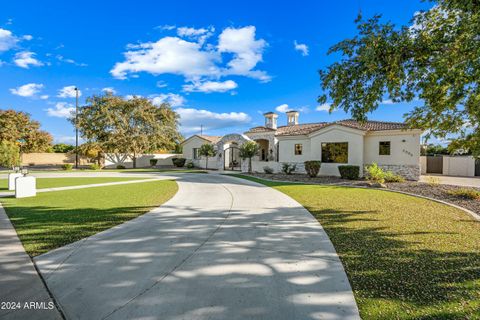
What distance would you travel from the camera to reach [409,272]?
3469 mm

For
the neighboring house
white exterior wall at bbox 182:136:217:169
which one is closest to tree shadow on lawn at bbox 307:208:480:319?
white exterior wall at bbox 182:136:217:169

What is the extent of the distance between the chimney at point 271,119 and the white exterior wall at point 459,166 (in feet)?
48.8

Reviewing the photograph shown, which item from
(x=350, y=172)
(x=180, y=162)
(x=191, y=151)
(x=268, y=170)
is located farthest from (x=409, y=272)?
(x=180, y=162)

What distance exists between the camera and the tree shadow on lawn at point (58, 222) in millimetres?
4602

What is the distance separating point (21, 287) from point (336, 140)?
18.8m

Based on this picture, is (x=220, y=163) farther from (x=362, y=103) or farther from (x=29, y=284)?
(x=29, y=284)

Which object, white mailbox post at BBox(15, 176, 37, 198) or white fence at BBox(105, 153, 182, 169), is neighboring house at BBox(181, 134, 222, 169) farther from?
white mailbox post at BBox(15, 176, 37, 198)

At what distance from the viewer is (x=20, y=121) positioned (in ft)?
105

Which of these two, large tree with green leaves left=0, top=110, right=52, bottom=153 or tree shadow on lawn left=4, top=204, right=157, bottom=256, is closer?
tree shadow on lawn left=4, top=204, right=157, bottom=256

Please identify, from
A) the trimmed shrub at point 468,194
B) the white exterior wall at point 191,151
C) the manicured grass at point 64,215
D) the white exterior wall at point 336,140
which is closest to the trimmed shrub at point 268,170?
the white exterior wall at point 336,140

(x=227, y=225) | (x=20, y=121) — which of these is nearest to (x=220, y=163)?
(x=227, y=225)

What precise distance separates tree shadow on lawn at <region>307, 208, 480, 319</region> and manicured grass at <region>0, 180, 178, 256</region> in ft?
16.5

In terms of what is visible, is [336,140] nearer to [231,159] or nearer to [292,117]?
[292,117]

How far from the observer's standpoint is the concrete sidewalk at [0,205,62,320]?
2.54 m
